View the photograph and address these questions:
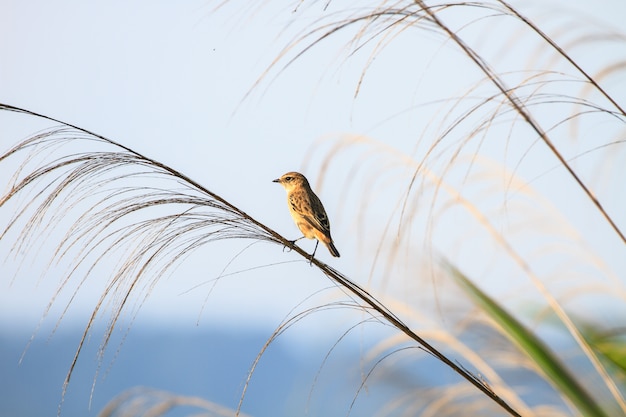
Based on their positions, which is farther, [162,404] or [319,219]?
[319,219]

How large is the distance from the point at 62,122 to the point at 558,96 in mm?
1188

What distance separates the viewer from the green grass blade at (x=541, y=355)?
1.65 m

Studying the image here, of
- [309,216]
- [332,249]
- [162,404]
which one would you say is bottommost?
[162,404]

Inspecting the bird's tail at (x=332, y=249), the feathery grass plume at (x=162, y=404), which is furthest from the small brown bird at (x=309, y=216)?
the feathery grass plume at (x=162, y=404)

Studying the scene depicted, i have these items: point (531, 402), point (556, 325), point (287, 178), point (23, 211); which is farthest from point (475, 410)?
point (287, 178)

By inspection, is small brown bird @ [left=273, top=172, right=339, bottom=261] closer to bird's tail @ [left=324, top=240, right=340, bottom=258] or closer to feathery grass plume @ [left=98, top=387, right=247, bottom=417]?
bird's tail @ [left=324, top=240, right=340, bottom=258]

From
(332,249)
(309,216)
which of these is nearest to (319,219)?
(309,216)

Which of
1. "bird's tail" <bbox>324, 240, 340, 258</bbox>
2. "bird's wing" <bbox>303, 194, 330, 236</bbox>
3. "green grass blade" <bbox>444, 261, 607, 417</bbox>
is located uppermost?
"bird's wing" <bbox>303, 194, 330, 236</bbox>

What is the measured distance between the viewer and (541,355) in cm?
172

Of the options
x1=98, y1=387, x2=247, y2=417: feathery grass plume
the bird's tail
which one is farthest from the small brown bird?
x1=98, y1=387, x2=247, y2=417: feathery grass plume

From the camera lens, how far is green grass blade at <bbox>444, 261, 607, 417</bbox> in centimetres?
→ 165

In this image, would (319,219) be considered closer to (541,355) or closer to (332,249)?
(332,249)

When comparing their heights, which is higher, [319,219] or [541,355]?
[319,219]

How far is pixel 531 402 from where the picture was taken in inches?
100
